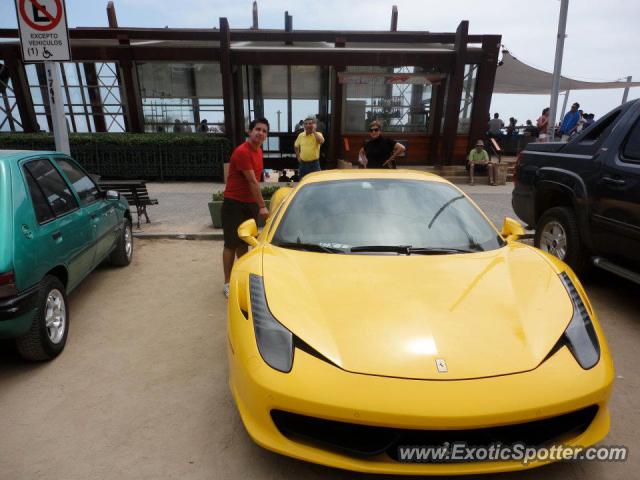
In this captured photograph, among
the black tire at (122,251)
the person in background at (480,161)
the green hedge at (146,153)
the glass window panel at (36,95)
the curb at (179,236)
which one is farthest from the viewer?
the glass window panel at (36,95)

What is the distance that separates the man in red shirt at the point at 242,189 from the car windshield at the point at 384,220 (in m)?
1.11

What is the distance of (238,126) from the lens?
13.6 meters

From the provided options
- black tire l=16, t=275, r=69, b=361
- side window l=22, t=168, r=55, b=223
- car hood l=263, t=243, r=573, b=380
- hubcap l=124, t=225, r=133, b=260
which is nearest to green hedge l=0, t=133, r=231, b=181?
hubcap l=124, t=225, r=133, b=260

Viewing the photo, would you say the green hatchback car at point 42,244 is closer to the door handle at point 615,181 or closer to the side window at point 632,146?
the door handle at point 615,181

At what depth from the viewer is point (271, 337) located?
6.40 feet

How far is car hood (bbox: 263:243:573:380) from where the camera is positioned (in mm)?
1782

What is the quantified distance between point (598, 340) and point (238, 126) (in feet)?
42.5

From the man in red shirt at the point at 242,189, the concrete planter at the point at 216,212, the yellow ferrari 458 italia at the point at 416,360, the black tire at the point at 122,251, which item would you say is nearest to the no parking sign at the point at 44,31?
the black tire at the point at 122,251

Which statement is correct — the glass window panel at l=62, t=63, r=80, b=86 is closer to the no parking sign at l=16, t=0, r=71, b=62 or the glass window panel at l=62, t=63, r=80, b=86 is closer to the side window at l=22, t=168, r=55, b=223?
the no parking sign at l=16, t=0, r=71, b=62

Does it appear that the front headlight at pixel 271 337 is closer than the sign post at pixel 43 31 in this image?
Yes

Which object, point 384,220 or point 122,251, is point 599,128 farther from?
point 122,251

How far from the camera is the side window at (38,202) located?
3182mm

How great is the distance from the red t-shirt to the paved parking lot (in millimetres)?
1114

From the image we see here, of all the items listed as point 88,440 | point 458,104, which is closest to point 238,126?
point 458,104
